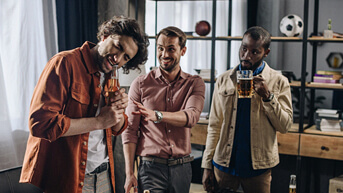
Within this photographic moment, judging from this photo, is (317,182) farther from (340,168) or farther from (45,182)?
(45,182)

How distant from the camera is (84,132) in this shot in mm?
1654

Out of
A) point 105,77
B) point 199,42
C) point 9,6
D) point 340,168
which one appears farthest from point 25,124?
point 340,168

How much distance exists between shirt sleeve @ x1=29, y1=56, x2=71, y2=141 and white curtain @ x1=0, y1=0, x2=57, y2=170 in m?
1.27

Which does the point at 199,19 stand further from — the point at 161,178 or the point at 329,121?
the point at 161,178

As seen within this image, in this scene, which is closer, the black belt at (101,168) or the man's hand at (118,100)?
the man's hand at (118,100)

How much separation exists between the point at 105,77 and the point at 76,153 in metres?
0.41

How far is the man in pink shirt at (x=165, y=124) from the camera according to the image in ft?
7.00

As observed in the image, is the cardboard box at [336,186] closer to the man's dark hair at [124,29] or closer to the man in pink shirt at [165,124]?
the man in pink shirt at [165,124]

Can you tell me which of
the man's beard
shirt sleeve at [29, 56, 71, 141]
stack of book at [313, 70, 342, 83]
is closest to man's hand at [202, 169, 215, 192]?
the man's beard

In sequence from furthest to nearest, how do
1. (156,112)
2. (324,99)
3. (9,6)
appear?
1. (324,99)
2. (9,6)
3. (156,112)

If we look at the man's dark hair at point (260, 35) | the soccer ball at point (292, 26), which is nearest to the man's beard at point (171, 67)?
the man's dark hair at point (260, 35)

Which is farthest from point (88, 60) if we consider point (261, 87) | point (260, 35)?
point (260, 35)

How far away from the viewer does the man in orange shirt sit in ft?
5.10

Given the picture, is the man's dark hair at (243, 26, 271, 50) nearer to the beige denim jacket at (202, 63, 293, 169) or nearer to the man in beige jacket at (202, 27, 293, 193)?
the man in beige jacket at (202, 27, 293, 193)
